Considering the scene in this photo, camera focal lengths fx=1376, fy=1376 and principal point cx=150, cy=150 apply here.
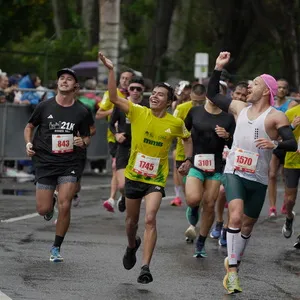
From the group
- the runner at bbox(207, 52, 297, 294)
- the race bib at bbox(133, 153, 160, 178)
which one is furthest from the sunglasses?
the runner at bbox(207, 52, 297, 294)

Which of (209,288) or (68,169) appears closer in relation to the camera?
(209,288)

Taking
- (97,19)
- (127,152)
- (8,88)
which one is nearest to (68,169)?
(127,152)

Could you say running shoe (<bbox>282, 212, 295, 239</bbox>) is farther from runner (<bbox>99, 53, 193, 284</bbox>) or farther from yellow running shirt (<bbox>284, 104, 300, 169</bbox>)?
runner (<bbox>99, 53, 193, 284</bbox>)

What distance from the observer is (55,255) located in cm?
1273

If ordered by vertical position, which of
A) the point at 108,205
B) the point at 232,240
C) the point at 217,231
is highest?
the point at 232,240

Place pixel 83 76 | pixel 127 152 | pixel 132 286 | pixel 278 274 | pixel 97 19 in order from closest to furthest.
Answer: pixel 132 286, pixel 278 274, pixel 127 152, pixel 83 76, pixel 97 19

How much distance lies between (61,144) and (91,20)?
27286mm

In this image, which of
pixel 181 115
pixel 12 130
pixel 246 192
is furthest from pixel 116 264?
pixel 12 130

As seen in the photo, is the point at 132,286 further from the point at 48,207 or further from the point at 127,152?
the point at 127,152

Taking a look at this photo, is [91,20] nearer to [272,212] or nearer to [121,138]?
[272,212]

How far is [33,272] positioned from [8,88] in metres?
12.8

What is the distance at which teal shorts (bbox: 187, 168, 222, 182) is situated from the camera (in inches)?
556

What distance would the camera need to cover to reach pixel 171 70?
37688mm

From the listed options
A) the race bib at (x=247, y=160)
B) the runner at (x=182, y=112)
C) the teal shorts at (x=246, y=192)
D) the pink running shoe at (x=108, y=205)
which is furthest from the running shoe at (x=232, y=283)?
the pink running shoe at (x=108, y=205)
